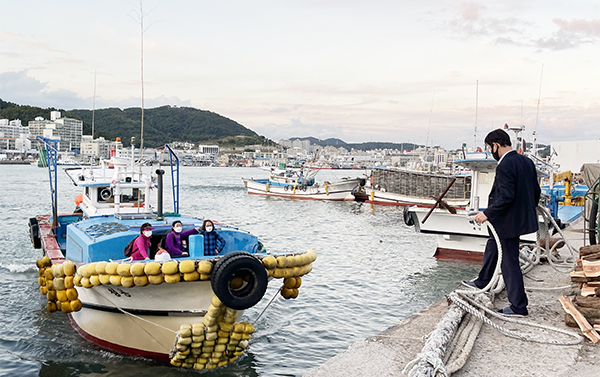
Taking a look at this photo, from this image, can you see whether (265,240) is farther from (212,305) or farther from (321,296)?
(212,305)

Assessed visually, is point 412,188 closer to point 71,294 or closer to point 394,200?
point 394,200

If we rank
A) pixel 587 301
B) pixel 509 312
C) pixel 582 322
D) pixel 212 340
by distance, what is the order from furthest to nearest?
pixel 212 340
pixel 509 312
pixel 587 301
pixel 582 322

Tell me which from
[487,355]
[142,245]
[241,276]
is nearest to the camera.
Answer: [487,355]

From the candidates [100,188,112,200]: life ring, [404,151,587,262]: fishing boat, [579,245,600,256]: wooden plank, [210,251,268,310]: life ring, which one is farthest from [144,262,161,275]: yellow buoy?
[404,151,587,262]: fishing boat

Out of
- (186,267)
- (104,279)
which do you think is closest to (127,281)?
(104,279)

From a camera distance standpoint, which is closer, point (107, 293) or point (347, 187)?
point (107, 293)

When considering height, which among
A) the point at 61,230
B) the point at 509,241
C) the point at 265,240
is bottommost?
the point at 265,240

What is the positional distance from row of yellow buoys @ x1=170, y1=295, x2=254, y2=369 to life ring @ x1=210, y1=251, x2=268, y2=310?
27cm

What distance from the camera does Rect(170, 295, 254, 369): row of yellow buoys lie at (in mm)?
6645

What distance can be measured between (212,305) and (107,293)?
200cm

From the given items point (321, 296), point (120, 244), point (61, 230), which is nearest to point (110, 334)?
point (120, 244)

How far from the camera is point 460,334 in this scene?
5.09 m

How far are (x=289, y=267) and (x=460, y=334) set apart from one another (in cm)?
259

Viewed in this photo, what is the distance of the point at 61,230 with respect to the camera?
45.1ft
